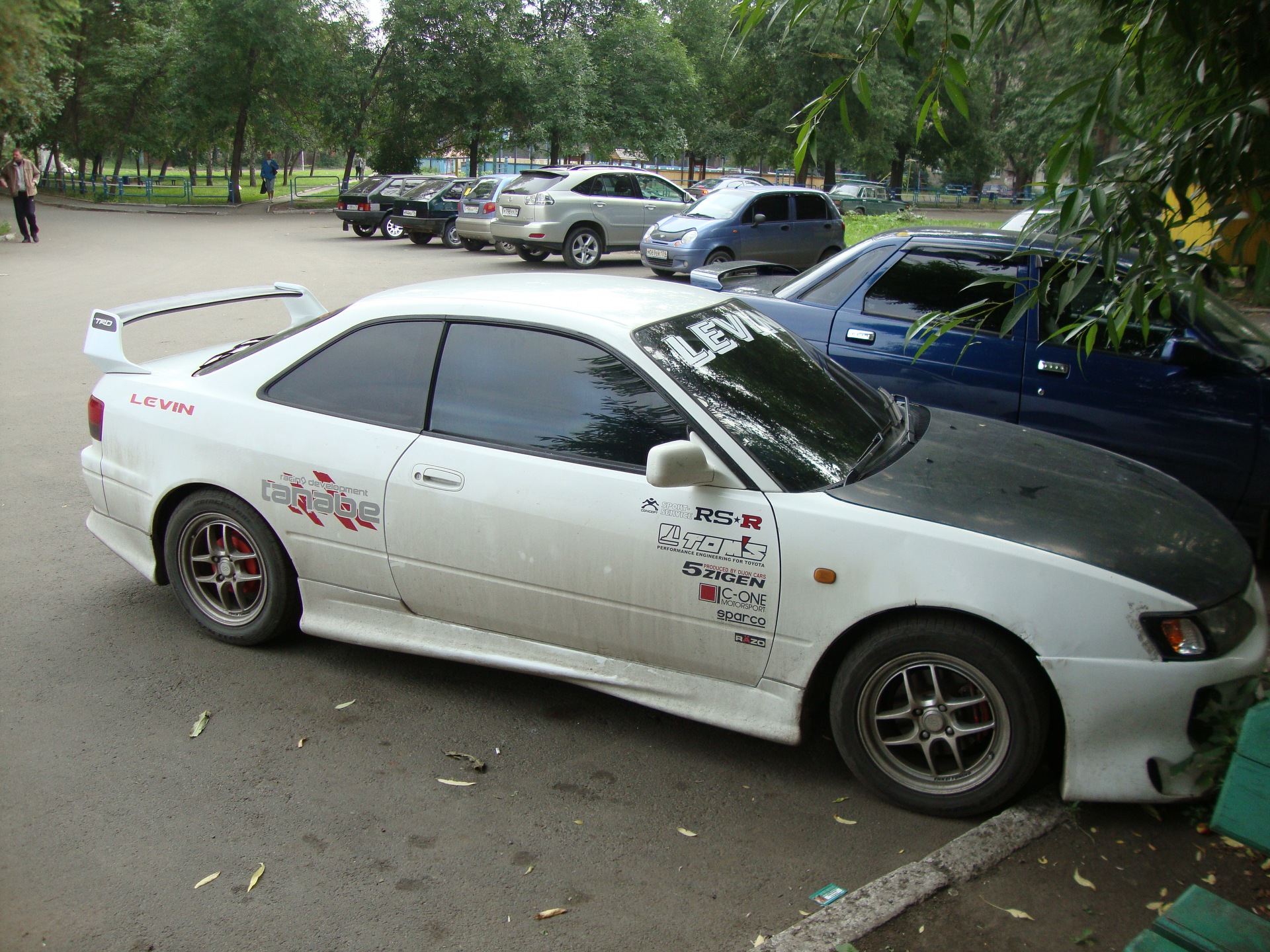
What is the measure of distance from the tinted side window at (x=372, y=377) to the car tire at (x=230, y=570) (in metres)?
0.55

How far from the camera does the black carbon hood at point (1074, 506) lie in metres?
3.08

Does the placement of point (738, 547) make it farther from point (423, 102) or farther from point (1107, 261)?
point (423, 102)

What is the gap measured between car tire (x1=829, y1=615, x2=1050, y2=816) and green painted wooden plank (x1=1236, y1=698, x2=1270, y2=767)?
60 centimetres

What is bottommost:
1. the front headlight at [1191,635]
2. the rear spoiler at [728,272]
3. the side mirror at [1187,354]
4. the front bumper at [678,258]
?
the front headlight at [1191,635]

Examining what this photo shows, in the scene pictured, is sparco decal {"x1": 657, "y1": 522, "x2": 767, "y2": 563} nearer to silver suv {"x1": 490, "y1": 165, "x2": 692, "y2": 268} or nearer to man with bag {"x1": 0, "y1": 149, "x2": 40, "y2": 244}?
silver suv {"x1": 490, "y1": 165, "x2": 692, "y2": 268}

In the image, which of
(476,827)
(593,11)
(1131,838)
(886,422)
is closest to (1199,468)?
(886,422)

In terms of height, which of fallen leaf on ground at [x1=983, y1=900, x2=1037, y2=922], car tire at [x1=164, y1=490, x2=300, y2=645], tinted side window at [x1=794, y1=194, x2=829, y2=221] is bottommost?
fallen leaf on ground at [x1=983, y1=900, x2=1037, y2=922]

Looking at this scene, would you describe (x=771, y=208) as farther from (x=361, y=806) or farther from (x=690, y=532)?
(x=361, y=806)

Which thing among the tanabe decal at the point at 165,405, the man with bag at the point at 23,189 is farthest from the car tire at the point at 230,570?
the man with bag at the point at 23,189

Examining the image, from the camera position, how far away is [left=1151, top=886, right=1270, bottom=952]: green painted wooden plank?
2.22 meters

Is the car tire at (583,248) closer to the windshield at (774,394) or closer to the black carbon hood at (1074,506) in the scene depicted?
the windshield at (774,394)

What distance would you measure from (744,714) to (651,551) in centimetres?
64

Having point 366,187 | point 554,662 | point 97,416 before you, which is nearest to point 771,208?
point 366,187

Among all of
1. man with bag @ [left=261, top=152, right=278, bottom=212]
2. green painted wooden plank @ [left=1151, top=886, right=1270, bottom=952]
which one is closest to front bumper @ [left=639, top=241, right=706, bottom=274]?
green painted wooden plank @ [left=1151, top=886, right=1270, bottom=952]
